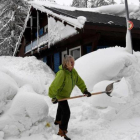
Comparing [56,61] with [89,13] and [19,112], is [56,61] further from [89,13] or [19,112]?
[19,112]

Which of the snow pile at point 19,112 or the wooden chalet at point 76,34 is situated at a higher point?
the wooden chalet at point 76,34

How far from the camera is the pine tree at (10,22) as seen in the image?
21094 mm

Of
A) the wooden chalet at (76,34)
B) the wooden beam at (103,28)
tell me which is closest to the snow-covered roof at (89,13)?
the wooden chalet at (76,34)

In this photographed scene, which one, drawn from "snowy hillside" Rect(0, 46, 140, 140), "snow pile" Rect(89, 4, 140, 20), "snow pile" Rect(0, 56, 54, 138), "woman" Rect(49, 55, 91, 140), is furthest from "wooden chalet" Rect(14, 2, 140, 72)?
"snow pile" Rect(0, 56, 54, 138)

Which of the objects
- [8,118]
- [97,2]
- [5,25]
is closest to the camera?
[8,118]

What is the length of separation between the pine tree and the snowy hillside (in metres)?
17.4

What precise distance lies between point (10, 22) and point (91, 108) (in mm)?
19747

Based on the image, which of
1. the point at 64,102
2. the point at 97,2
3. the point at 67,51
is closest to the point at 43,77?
the point at 67,51

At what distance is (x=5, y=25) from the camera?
20984 millimetres

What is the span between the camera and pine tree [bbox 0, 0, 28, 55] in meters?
21.1

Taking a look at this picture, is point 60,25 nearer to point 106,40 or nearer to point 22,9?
point 106,40

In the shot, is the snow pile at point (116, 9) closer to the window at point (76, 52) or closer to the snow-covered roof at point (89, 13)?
the snow-covered roof at point (89, 13)

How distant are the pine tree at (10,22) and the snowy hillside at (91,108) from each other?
57.2 feet

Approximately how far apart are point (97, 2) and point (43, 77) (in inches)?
1047
